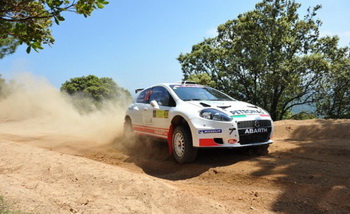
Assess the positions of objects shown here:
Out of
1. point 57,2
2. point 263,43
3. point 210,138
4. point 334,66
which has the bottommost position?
point 210,138

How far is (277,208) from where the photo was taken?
3.89 meters

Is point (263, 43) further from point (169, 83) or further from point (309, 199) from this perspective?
point (309, 199)

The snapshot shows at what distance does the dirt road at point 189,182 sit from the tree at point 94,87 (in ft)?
84.3

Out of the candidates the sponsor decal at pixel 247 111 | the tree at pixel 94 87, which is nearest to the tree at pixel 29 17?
the sponsor decal at pixel 247 111

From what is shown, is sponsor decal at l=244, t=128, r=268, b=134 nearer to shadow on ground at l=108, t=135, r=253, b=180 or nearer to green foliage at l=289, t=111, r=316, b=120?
shadow on ground at l=108, t=135, r=253, b=180

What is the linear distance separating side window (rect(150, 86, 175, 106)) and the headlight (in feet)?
3.57

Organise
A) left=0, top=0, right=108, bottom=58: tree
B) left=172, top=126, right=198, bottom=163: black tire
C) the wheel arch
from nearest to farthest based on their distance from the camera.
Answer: left=0, top=0, right=108, bottom=58: tree, left=172, top=126, right=198, bottom=163: black tire, the wheel arch

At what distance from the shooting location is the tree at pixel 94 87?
1282 inches

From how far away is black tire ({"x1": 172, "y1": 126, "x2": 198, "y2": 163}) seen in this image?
5.83 m

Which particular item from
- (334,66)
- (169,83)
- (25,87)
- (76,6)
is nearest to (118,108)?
(169,83)

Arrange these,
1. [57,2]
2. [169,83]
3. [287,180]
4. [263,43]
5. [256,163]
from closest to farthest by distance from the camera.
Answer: [57,2] < [287,180] < [256,163] < [169,83] < [263,43]

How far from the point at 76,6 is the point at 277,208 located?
3844mm

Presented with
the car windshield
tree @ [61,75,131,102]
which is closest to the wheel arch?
the car windshield

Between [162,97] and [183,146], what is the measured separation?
176 centimetres
